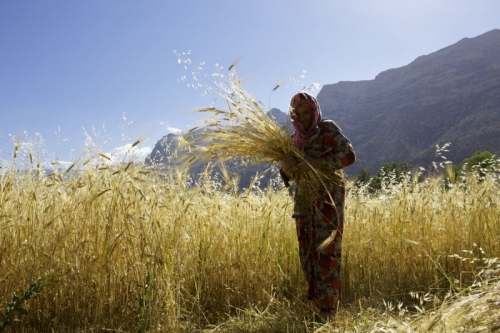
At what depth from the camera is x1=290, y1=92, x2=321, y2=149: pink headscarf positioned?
2525 millimetres

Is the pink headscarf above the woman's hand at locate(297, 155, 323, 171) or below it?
above

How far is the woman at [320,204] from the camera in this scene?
239cm

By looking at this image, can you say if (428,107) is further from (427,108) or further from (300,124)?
(300,124)

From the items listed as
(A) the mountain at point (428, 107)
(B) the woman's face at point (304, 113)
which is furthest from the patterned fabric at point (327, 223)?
(A) the mountain at point (428, 107)

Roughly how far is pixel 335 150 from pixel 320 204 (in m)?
0.42

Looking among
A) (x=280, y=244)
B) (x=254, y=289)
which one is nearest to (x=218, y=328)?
(x=254, y=289)

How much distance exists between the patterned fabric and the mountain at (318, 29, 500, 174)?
54668 millimetres

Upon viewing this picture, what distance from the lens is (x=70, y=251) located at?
2.12m

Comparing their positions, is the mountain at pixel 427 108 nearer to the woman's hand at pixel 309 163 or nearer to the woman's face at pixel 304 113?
the woman's face at pixel 304 113

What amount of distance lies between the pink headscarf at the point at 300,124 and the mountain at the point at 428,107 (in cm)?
5466

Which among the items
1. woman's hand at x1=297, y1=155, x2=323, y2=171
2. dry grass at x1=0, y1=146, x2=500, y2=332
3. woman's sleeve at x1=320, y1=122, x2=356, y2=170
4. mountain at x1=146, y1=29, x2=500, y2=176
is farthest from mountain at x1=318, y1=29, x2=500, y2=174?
woman's hand at x1=297, y1=155, x2=323, y2=171

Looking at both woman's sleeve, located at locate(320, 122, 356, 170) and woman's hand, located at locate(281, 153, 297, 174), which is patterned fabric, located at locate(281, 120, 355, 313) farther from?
woman's hand, located at locate(281, 153, 297, 174)

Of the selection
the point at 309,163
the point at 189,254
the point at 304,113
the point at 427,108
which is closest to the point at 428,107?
the point at 427,108

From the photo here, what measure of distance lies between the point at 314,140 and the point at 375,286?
60.8 inches
